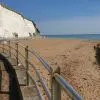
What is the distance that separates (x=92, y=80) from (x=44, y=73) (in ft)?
7.27

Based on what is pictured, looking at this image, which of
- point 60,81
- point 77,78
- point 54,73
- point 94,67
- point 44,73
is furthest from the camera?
point 94,67

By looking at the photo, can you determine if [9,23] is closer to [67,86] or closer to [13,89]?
[13,89]

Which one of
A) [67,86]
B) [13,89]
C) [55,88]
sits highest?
[67,86]

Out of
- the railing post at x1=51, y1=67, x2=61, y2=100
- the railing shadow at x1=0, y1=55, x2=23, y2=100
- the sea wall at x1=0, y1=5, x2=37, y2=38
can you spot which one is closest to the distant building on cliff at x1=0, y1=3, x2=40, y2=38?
the sea wall at x1=0, y1=5, x2=37, y2=38

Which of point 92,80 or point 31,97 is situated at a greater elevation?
point 31,97

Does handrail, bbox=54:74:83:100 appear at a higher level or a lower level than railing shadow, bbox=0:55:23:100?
higher

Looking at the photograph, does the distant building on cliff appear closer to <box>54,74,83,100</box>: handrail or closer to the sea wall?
the sea wall

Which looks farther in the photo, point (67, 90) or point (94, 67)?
point (94, 67)

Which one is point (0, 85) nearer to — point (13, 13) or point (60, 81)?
point (60, 81)

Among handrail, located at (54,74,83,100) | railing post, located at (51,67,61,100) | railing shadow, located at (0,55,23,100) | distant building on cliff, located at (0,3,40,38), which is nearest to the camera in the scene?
handrail, located at (54,74,83,100)

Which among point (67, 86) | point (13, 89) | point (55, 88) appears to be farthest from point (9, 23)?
point (67, 86)

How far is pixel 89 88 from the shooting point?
13938 mm

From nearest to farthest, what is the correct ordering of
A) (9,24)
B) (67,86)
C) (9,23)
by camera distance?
(67,86) → (9,23) → (9,24)

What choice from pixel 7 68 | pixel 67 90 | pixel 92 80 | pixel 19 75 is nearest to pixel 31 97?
pixel 19 75
